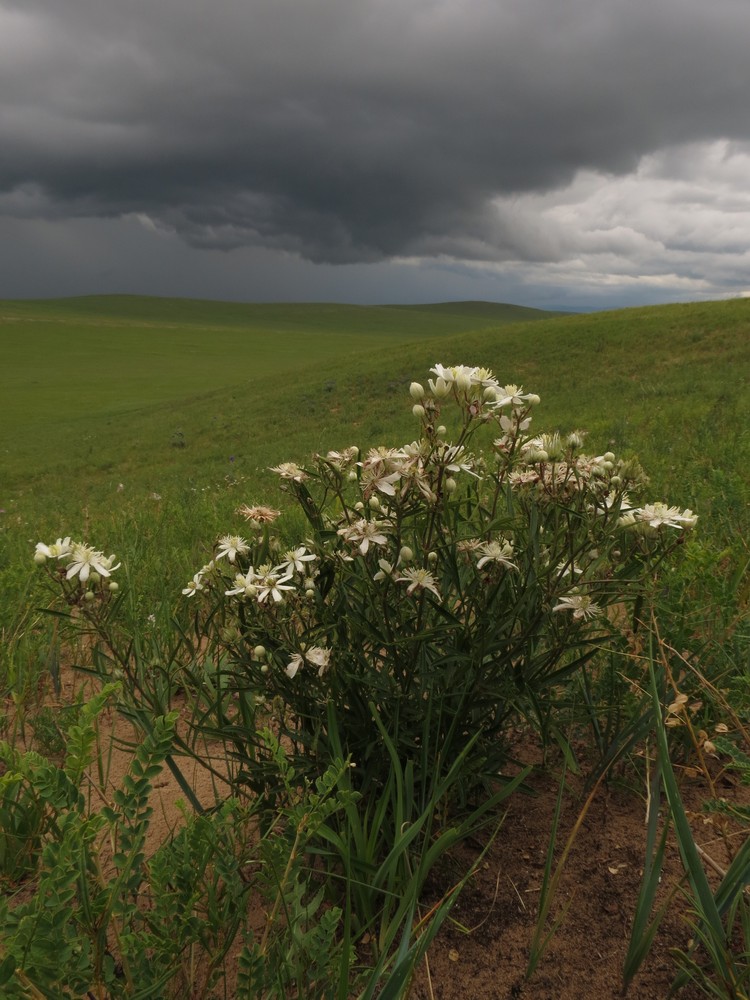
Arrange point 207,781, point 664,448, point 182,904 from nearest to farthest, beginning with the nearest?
point 182,904, point 207,781, point 664,448

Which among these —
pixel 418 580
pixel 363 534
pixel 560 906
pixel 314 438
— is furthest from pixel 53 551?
pixel 314 438

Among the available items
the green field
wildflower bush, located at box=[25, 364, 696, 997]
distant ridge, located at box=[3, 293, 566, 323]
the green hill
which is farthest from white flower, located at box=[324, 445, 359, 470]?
distant ridge, located at box=[3, 293, 566, 323]

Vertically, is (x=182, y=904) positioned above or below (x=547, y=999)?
above

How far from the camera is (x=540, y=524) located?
2.04 m

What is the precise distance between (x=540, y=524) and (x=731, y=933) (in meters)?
1.09

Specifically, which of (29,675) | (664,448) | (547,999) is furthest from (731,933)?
(664,448)

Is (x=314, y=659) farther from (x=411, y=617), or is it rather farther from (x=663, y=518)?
(x=663, y=518)

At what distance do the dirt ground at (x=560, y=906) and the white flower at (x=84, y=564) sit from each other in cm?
92

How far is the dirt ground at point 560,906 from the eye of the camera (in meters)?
1.50

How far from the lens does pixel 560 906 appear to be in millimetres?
1686

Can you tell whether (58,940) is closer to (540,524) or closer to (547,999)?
(547,999)

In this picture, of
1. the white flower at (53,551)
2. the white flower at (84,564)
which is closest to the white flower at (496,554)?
the white flower at (84,564)

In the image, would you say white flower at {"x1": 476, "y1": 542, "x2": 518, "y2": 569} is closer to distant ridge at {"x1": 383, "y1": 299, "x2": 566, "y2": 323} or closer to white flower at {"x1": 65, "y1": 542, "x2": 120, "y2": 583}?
white flower at {"x1": 65, "y1": 542, "x2": 120, "y2": 583}

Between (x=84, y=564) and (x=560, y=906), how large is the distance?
1540 millimetres
